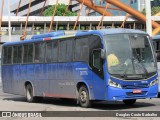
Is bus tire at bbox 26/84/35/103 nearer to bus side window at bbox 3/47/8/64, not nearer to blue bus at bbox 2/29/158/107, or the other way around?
blue bus at bbox 2/29/158/107

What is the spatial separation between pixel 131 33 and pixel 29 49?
5.87 meters

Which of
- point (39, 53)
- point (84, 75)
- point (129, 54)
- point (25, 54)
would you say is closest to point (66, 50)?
point (84, 75)

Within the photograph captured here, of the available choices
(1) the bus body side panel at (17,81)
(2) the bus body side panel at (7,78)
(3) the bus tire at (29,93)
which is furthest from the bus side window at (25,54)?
(2) the bus body side panel at (7,78)

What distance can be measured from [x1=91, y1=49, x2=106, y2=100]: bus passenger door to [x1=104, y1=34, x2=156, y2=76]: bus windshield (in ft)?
1.33

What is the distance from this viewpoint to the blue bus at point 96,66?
14883 millimetres

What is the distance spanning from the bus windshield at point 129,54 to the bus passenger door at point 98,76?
1.33 feet

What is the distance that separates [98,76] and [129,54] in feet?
4.16

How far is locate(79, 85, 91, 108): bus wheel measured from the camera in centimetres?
1584

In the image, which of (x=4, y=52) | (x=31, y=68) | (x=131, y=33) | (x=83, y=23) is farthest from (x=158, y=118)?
(x=83, y=23)

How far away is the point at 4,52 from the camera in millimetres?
22422

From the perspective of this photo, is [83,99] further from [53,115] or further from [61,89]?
[53,115]

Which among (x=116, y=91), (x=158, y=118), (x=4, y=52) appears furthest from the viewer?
(x=4, y=52)

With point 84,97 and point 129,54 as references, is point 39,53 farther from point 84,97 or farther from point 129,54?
point 129,54

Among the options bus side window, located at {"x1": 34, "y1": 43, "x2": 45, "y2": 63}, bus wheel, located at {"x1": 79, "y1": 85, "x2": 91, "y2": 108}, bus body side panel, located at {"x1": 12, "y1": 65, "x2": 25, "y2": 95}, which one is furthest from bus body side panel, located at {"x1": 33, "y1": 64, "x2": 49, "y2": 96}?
bus wheel, located at {"x1": 79, "y1": 85, "x2": 91, "y2": 108}
